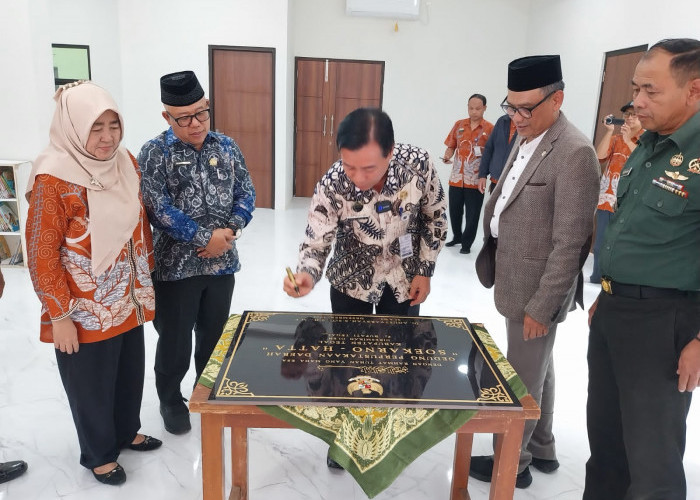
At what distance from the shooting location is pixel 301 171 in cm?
756

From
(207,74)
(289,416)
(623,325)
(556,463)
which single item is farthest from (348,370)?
(207,74)

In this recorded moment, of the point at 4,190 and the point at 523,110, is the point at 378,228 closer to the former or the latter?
the point at 523,110

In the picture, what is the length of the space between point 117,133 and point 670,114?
152 centimetres

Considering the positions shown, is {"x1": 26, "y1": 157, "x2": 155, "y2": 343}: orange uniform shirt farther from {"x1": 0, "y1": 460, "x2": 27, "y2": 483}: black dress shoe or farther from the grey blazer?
the grey blazer

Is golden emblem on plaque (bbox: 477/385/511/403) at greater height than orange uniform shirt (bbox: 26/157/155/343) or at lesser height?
lesser

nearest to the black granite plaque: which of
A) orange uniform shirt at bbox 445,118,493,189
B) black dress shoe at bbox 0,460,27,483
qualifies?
black dress shoe at bbox 0,460,27,483

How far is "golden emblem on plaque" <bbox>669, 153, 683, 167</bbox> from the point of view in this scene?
3.92ft

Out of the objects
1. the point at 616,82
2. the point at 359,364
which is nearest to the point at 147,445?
the point at 359,364

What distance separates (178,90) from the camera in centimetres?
176

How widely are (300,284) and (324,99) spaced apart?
601 centimetres

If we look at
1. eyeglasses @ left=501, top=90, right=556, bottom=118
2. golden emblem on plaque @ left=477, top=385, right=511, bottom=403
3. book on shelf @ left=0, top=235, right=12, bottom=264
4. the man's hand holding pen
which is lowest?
book on shelf @ left=0, top=235, right=12, bottom=264

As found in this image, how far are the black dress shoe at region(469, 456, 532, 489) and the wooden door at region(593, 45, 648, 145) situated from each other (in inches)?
149

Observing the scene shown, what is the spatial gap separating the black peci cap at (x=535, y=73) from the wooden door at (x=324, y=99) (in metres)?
5.73

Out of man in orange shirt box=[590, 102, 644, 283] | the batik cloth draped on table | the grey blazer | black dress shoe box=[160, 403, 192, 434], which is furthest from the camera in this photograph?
man in orange shirt box=[590, 102, 644, 283]
